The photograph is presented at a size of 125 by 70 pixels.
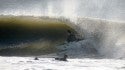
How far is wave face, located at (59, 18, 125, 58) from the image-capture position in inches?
1300

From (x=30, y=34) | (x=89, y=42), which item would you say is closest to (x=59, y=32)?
(x=30, y=34)

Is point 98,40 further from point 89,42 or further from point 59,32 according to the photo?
point 59,32

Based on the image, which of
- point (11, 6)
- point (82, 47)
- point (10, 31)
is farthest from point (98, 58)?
point (11, 6)

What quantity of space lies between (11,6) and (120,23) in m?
8.76

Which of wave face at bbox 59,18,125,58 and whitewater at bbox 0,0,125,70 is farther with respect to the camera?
wave face at bbox 59,18,125,58

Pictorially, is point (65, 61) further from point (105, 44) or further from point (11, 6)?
point (11, 6)

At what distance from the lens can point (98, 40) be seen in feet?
116

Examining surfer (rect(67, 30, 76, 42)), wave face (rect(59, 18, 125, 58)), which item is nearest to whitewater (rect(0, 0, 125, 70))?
wave face (rect(59, 18, 125, 58))

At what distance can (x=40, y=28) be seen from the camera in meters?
35.7

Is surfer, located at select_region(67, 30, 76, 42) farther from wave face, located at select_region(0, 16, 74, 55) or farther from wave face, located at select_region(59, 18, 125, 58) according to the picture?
wave face, located at select_region(59, 18, 125, 58)

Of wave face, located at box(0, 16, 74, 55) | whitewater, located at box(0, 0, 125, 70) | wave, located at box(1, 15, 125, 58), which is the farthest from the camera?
wave face, located at box(0, 16, 74, 55)

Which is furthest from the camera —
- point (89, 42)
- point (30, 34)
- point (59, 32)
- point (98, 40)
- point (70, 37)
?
point (59, 32)

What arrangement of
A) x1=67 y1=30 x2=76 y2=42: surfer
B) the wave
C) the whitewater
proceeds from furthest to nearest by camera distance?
1. x1=67 y1=30 x2=76 y2=42: surfer
2. the wave
3. the whitewater

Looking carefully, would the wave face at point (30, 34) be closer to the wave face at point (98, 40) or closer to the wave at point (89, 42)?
the wave at point (89, 42)
